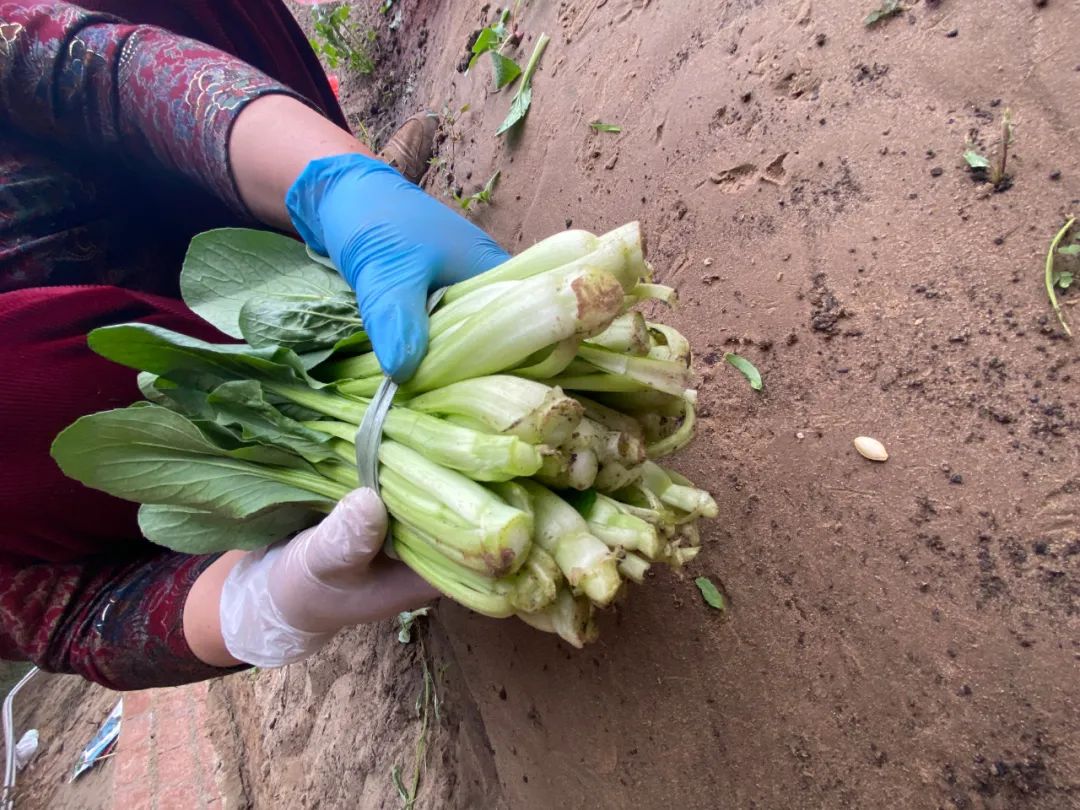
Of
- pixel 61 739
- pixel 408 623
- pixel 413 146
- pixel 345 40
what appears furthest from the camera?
pixel 61 739

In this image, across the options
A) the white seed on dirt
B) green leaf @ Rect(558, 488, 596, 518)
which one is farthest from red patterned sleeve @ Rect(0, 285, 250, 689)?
the white seed on dirt

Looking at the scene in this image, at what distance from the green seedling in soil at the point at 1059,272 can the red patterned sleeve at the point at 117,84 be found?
2.49 meters

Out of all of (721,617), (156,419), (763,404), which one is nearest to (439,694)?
(721,617)

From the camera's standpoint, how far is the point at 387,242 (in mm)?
2025

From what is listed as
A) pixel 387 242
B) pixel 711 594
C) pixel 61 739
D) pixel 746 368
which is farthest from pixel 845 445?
pixel 61 739

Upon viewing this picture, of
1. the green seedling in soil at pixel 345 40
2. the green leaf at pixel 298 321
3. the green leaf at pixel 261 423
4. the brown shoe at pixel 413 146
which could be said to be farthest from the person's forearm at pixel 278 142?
the green seedling in soil at pixel 345 40

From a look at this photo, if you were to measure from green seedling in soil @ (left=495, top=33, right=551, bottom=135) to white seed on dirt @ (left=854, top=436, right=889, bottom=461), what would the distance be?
253cm

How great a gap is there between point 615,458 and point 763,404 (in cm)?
62

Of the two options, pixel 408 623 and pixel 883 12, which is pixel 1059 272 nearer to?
pixel 883 12

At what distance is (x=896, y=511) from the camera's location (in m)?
1.66

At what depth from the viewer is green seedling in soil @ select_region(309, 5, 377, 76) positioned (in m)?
5.57

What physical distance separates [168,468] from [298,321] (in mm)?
583

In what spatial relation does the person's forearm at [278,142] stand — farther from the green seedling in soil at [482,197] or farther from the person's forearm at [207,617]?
the person's forearm at [207,617]

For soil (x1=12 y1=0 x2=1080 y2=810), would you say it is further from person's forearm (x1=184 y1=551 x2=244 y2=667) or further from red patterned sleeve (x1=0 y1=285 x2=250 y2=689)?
red patterned sleeve (x1=0 y1=285 x2=250 y2=689)
